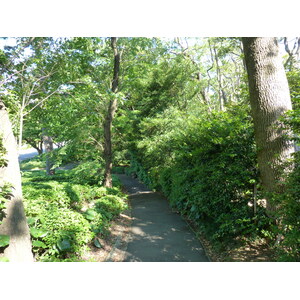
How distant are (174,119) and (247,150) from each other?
5.10m

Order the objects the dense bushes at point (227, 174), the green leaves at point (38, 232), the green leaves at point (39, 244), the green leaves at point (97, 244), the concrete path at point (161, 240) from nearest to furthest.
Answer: the green leaves at point (39, 244)
the green leaves at point (38, 232)
the dense bushes at point (227, 174)
the concrete path at point (161, 240)
the green leaves at point (97, 244)

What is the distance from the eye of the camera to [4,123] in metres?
2.70

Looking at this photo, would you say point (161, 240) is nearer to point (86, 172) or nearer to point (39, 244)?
point (39, 244)

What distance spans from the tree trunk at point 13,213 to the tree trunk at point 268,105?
3.36 m

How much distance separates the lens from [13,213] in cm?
256

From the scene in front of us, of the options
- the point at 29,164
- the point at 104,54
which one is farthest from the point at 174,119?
the point at 29,164

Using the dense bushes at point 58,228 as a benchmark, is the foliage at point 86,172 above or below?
above

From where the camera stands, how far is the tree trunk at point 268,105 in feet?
9.40

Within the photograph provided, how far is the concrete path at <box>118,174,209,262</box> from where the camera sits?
3.55 m

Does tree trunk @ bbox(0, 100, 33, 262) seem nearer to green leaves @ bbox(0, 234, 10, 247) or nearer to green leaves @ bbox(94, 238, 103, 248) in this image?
green leaves @ bbox(0, 234, 10, 247)

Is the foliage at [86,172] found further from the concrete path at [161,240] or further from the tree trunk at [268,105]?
the tree trunk at [268,105]

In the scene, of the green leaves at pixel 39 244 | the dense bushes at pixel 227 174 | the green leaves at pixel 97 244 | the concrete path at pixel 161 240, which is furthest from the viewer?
the green leaves at pixel 97 244

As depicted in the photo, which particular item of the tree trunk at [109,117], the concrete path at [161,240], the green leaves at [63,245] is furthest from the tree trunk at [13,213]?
the tree trunk at [109,117]

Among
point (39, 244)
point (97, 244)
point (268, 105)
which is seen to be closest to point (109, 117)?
point (97, 244)
